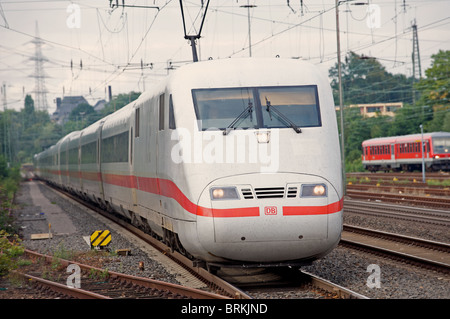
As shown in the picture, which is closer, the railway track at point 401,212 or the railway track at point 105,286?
the railway track at point 105,286

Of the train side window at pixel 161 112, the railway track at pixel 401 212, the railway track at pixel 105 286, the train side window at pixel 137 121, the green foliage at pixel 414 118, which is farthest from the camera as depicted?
the green foliage at pixel 414 118

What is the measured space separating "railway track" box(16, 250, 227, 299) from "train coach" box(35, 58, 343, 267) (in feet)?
2.16

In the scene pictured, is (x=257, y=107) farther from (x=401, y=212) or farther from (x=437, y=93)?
(x=437, y=93)

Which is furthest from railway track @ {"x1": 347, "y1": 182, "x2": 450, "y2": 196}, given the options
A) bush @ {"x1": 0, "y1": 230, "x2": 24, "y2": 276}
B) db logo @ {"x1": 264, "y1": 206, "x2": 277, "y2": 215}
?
db logo @ {"x1": 264, "y1": 206, "x2": 277, "y2": 215}

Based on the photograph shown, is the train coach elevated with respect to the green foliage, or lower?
lower

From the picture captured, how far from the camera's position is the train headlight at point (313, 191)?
9.04 meters

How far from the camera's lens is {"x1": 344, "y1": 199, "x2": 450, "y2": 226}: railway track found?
18859mm

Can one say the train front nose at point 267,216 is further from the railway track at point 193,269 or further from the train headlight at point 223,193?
the railway track at point 193,269

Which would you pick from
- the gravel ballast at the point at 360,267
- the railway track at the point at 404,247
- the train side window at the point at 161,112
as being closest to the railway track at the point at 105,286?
the gravel ballast at the point at 360,267

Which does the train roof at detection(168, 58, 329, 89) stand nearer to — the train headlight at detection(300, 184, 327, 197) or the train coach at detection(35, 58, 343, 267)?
the train coach at detection(35, 58, 343, 267)

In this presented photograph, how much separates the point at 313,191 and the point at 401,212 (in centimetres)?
1331

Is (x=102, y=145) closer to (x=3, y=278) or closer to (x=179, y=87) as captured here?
(x=3, y=278)

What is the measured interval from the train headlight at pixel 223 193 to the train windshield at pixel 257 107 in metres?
1.04
